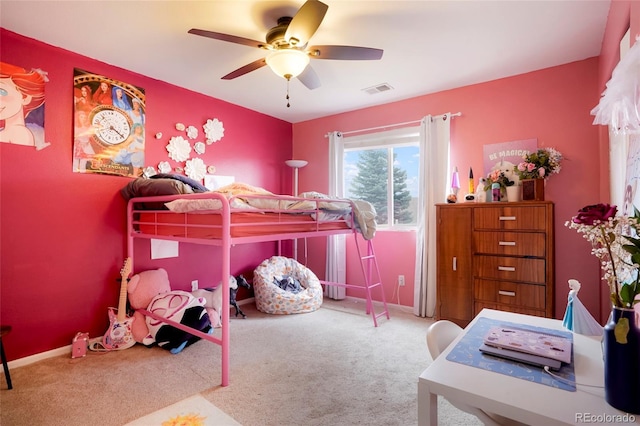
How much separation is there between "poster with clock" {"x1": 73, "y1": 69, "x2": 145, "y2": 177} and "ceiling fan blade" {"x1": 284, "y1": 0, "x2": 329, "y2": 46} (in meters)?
1.86

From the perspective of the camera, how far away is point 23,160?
236 cm

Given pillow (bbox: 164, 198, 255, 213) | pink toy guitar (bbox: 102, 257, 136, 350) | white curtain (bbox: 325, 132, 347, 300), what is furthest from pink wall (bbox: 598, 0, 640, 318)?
pink toy guitar (bbox: 102, 257, 136, 350)

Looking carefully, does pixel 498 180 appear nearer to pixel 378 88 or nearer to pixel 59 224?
pixel 378 88

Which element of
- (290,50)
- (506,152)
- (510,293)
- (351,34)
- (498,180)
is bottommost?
(510,293)

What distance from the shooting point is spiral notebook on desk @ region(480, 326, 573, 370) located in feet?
3.20

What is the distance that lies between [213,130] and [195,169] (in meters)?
0.52

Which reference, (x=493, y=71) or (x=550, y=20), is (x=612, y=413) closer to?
(x=550, y=20)

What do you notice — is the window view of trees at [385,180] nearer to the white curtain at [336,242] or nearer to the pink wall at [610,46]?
the white curtain at [336,242]

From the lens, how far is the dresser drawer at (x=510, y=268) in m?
2.64

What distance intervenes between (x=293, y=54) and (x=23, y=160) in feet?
7.06

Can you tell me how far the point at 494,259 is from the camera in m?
2.83

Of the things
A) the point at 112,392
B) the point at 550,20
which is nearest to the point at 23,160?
the point at 112,392

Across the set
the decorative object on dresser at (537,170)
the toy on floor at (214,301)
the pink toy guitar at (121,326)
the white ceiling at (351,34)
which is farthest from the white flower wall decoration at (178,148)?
the decorative object on dresser at (537,170)

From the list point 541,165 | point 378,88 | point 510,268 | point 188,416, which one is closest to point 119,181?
point 188,416
